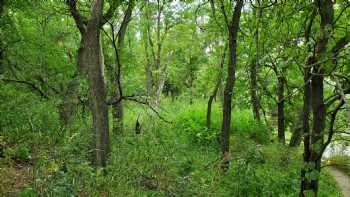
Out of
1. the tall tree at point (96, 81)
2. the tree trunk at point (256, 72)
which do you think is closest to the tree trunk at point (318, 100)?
the tree trunk at point (256, 72)

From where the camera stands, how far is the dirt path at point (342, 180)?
11.2 meters

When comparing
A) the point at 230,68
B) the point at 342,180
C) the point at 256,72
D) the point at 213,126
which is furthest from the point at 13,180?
the point at 342,180

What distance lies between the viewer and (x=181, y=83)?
1271 inches

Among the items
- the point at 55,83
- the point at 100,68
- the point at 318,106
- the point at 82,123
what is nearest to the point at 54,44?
the point at 55,83

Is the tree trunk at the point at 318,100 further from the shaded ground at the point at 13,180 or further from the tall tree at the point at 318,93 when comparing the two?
the shaded ground at the point at 13,180

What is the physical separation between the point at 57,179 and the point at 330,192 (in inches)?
330

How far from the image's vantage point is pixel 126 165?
6.62 meters

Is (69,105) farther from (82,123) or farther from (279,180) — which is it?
(279,180)

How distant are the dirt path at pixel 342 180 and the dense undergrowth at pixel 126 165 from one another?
1.25 ft

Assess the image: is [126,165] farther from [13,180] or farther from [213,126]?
[213,126]

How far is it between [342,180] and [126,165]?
377 inches

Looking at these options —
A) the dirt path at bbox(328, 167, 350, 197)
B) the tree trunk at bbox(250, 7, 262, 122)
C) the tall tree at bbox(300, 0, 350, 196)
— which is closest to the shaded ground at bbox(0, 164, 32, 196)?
the tree trunk at bbox(250, 7, 262, 122)

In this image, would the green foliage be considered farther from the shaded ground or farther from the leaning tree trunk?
the shaded ground

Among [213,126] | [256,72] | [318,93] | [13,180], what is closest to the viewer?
[318,93]
